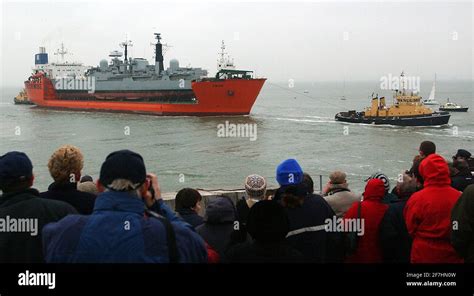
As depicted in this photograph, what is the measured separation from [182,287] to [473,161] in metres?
6.84

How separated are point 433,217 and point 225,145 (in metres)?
22.9

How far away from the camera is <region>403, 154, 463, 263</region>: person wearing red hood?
9.90 feet

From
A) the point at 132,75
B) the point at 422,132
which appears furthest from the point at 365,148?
the point at 132,75

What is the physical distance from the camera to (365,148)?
25.5m

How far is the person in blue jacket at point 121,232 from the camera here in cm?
187

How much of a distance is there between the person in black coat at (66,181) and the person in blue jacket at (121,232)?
3.06ft

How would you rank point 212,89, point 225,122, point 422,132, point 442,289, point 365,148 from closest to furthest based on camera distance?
point 442,289
point 365,148
point 422,132
point 225,122
point 212,89

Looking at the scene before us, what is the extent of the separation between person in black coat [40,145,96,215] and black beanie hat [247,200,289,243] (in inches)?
45.4

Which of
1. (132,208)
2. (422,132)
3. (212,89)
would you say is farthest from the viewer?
(212,89)

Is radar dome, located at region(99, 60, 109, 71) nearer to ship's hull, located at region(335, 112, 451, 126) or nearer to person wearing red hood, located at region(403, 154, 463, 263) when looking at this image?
ship's hull, located at region(335, 112, 451, 126)

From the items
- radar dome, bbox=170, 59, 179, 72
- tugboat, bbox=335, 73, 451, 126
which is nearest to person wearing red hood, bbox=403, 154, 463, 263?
tugboat, bbox=335, 73, 451, 126

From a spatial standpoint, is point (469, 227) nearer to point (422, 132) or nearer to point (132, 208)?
point (132, 208)

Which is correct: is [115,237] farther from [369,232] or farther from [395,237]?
[395,237]

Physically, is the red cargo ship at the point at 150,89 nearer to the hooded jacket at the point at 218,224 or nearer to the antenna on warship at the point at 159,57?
the antenna on warship at the point at 159,57
